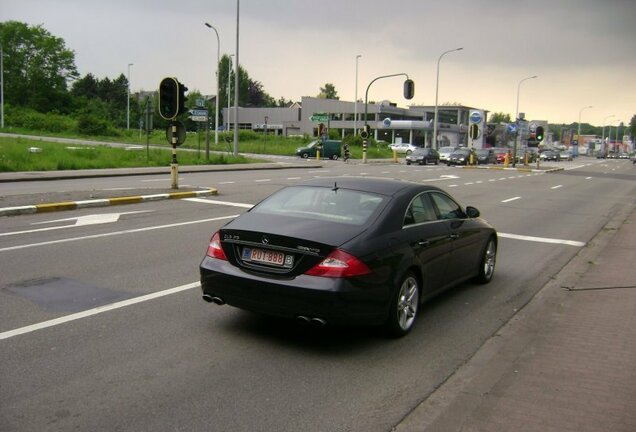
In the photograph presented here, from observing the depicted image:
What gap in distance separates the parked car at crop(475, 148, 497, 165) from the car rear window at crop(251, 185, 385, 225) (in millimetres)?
50648

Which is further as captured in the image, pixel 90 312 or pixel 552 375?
pixel 90 312

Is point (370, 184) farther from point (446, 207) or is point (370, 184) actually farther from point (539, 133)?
point (539, 133)

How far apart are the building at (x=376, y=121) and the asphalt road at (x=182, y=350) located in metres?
81.5

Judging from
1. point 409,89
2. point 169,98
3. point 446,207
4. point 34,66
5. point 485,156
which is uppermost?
point 34,66

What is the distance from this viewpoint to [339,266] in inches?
194

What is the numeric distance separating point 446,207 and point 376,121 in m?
94.5

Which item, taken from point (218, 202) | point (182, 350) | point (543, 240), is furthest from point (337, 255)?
point (218, 202)

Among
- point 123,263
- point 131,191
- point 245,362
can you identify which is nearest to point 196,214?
point 131,191

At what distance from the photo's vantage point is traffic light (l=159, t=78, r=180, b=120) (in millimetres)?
16828

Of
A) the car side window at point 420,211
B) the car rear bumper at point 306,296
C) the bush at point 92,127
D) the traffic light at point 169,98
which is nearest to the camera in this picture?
the car rear bumper at point 306,296

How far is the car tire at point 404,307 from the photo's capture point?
537 cm

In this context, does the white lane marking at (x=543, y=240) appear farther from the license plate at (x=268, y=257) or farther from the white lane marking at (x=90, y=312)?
the license plate at (x=268, y=257)

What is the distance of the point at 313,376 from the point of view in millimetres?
4594

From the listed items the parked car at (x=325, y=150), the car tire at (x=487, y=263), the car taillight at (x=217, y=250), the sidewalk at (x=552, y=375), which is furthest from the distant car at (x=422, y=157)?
the car taillight at (x=217, y=250)
